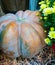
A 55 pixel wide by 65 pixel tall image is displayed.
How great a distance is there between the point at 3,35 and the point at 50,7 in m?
Result: 0.51

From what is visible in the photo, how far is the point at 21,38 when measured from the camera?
6.04 feet

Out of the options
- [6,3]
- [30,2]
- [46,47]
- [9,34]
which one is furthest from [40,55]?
[6,3]

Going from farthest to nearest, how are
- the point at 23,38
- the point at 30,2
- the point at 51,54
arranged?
the point at 30,2 < the point at 51,54 < the point at 23,38

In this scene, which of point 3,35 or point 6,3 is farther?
point 6,3

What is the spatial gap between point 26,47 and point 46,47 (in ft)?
0.76

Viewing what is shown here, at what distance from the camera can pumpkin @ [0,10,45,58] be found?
1.84 metres

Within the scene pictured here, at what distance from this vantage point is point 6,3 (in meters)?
2.87

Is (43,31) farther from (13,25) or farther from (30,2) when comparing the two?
(30,2)

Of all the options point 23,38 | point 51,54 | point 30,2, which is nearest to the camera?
point 23,38

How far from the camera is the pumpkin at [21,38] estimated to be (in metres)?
1.84

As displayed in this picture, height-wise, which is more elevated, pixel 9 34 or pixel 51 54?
pixel 9 34

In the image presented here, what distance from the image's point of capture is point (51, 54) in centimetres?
196

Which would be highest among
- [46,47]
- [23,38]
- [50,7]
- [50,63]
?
[50,7]

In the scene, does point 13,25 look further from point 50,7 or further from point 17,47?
point 50,7
